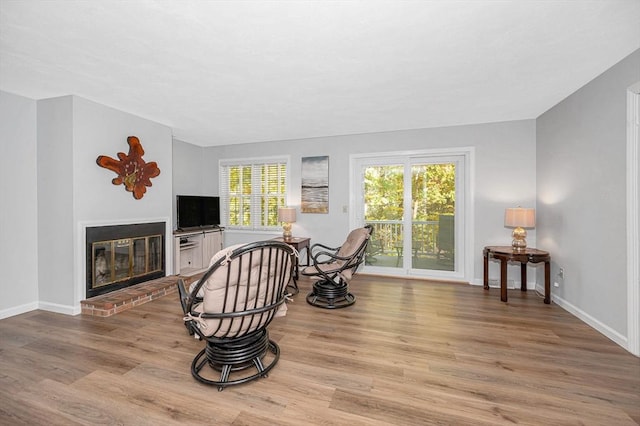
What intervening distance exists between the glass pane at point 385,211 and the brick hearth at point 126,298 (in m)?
3.38

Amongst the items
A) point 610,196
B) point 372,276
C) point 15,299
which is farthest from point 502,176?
point 15,299

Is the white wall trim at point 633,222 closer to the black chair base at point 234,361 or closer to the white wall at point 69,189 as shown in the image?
the black chair base at point 234,361

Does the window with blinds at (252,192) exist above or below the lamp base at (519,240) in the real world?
above

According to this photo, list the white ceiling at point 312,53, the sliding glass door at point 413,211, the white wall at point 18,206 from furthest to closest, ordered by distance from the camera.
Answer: the sliding glass door at point 413,211 < the white wall at point 18,206 < the white ceiling at point 312,53

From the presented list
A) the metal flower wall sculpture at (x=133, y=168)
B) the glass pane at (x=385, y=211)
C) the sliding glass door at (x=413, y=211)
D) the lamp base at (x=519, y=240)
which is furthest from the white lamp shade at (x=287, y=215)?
the lamp base at (x=519, y=240)

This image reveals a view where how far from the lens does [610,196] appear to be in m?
2.58

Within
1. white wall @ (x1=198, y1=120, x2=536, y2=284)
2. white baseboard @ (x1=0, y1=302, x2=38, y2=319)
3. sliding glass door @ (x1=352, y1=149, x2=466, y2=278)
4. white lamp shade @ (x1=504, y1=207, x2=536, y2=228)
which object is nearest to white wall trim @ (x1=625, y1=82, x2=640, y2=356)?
white lamp shade @ (x1=504, y1=207, x2=536, y2=228)

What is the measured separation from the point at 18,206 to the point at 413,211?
5.35 metres

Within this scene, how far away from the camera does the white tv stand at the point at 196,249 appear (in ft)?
15.7

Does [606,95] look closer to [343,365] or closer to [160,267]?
[343,365]

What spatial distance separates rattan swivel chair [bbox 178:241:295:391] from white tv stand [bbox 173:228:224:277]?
3000 mm

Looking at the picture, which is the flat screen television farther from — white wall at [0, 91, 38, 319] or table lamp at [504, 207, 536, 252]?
table lamp at [504, 207, 536, 252]

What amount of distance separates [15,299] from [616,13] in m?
6.11

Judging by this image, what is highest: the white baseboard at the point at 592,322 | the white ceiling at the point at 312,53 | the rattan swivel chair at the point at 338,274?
the white ceiling at the point at 312,53
